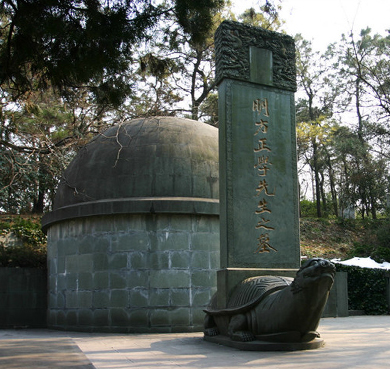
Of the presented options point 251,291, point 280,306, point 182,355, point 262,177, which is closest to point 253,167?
point 262,177

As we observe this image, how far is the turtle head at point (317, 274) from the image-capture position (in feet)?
21.1

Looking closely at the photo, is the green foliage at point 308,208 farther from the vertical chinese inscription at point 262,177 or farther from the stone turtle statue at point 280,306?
the stone turtle statue at point 280,306

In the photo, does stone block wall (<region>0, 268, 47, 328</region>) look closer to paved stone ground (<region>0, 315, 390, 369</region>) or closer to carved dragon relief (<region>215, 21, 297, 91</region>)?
paved stone ground (<region>0, 315, 390, 369</region>)

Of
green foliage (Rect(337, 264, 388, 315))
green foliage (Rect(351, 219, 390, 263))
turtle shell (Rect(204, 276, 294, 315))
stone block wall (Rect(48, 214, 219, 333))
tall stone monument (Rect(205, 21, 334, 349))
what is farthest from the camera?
green foliage (Rect(351, 219, 390, 263))

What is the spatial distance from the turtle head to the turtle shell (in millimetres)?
818

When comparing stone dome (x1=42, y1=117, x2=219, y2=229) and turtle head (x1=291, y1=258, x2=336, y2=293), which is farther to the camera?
stone dome (x1=42, y1=117, x2=219, y2=229)

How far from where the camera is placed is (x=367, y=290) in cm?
1529

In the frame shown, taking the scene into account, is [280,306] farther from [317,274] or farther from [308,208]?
[308,208]

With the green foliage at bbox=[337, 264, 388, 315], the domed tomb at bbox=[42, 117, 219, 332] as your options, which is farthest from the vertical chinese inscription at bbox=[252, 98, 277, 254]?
the green foliage at bbox=[337, 264, 388, 315]

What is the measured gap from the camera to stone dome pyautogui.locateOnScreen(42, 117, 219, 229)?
11312mm

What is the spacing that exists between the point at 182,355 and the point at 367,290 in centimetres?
1031

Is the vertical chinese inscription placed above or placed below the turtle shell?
above

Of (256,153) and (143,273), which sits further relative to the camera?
(143,273)

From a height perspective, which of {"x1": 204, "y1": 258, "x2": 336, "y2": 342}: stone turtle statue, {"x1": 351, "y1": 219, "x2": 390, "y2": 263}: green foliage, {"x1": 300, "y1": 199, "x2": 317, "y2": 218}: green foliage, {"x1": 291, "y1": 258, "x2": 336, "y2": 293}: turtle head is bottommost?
{"x1": 204, "y1": 258, "x2": 336, "y2": 342}: stone turtle statue
